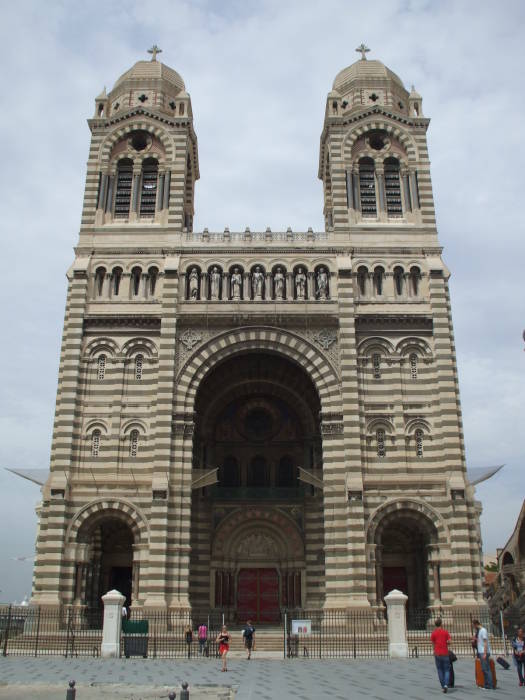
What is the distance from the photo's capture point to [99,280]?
34.4 meters

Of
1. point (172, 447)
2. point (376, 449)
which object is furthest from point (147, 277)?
point (376, 449)

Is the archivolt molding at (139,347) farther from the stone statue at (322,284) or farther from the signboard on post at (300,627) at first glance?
the signboard on post at (300,627)

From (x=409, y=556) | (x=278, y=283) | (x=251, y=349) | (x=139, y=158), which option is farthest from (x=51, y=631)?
(x=139, y=158)

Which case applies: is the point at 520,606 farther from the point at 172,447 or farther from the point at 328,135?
the point at 328,135

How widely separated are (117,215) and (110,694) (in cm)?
2663

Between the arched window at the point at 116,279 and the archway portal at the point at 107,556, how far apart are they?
36.4 feet

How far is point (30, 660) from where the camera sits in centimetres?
2238

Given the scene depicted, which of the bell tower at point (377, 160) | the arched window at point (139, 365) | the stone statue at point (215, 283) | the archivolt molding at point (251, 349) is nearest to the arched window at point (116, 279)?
the arched window at point (139, 365)

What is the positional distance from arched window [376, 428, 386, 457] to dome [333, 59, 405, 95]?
20800mm

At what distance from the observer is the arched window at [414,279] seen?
33.9 m

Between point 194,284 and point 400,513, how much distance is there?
48.5ft

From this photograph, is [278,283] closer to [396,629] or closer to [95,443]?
[95,443]

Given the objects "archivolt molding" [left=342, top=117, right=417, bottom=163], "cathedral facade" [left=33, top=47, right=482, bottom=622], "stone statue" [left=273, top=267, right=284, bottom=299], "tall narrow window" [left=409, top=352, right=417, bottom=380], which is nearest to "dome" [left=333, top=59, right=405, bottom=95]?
"cathedral facade" [left=33, top=47, right=482, bottom=622]

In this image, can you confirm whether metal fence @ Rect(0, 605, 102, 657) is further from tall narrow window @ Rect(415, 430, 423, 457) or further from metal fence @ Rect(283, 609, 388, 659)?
tall narrow window @ Rect(415, 430, 423, 457)
